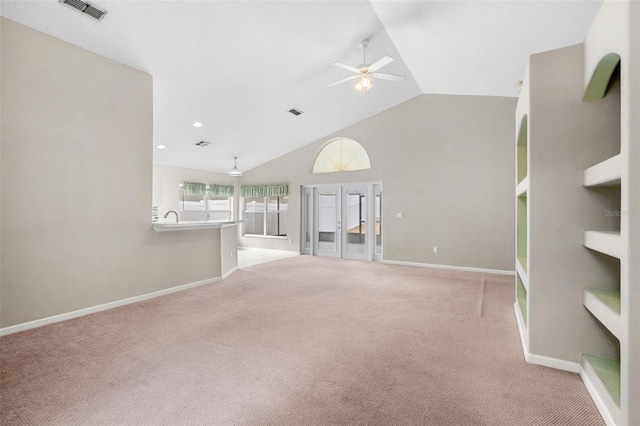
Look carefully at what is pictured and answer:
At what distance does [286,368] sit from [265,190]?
22.4ft

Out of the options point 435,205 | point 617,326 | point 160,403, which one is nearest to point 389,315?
point 617,326

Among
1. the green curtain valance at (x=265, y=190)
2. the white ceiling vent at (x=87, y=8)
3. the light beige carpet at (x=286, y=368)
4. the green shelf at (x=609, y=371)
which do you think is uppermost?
the white ceiling vent at (x=87, y=8)

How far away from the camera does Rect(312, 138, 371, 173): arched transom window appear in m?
7.34

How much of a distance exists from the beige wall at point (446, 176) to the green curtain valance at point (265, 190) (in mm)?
1919

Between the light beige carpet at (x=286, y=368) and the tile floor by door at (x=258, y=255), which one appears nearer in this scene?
the light beige carpet at (x=286, y=368)

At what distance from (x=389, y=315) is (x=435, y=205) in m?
3.59

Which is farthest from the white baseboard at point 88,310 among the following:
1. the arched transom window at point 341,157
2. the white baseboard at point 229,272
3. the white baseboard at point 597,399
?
the white baseboard at point 597,399

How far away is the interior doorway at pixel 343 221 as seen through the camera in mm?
7195

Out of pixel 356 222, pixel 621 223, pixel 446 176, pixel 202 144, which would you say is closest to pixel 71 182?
pixel 202 144

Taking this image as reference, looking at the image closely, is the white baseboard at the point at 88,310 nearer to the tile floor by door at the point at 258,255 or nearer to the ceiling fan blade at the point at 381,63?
the tile floor by door at the point at 258,255

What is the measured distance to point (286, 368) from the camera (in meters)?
2.24

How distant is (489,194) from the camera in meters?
5.82

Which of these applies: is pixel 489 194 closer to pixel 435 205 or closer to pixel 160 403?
pixel 435 205

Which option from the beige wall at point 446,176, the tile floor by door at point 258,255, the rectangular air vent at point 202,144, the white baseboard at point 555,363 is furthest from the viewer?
the tile floor by door at point 258,255
